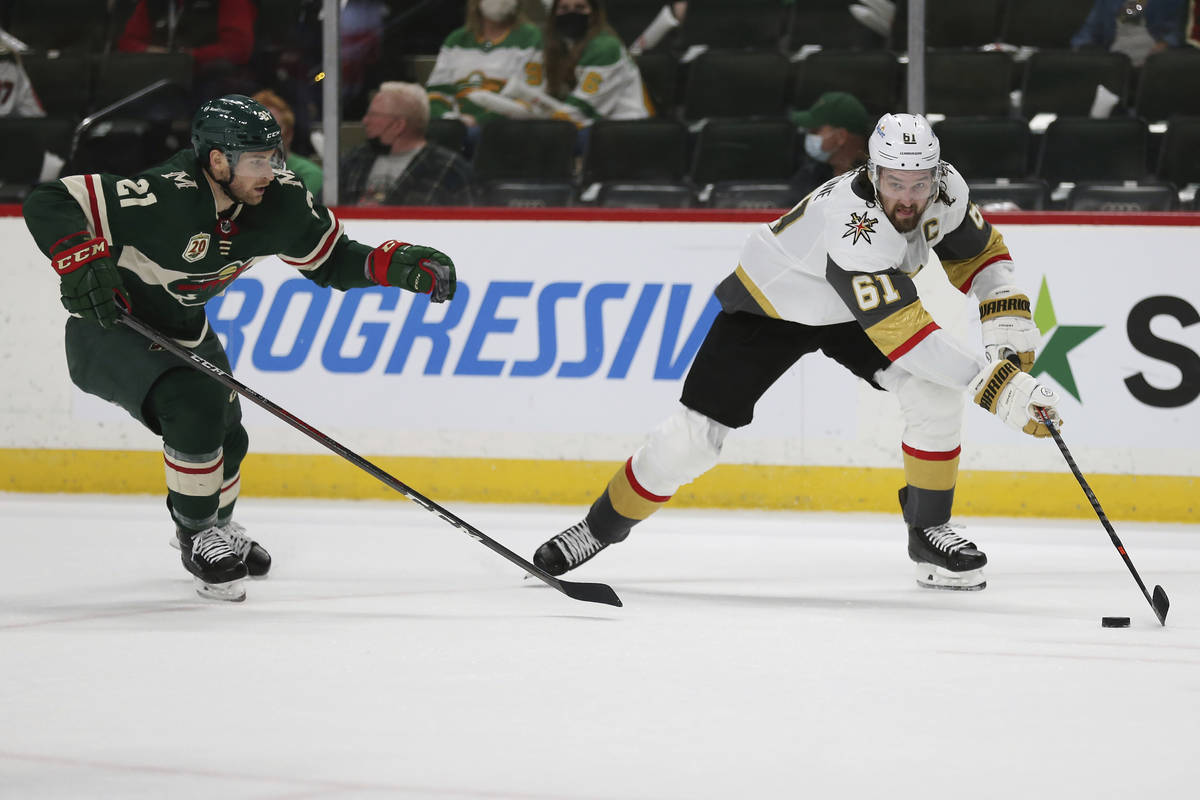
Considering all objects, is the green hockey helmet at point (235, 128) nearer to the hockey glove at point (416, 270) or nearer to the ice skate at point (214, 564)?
the hockey glove at point (416, 270)

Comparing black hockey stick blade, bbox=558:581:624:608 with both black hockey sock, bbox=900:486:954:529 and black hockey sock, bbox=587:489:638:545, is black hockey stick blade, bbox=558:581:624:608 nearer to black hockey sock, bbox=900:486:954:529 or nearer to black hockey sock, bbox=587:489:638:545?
black hockey sock, bbox=587:489:638:545

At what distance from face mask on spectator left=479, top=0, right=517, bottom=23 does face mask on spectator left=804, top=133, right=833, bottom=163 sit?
115cm

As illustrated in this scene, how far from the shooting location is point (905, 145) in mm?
3123

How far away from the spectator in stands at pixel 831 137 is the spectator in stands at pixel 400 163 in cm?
115

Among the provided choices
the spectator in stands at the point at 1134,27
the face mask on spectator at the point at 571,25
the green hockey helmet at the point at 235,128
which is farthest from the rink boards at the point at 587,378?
the green hockey helmet at the point at 235,128

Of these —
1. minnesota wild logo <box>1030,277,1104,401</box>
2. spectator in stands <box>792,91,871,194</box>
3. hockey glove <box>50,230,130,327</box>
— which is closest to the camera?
hockey glove <box>50,230,130,327</box>

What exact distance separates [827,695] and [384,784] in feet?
2.69

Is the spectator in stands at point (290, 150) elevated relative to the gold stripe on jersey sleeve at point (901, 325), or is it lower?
lower

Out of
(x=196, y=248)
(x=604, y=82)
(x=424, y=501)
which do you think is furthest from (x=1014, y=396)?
(x=604, y=82)

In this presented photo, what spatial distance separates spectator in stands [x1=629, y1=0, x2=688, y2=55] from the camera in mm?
5555

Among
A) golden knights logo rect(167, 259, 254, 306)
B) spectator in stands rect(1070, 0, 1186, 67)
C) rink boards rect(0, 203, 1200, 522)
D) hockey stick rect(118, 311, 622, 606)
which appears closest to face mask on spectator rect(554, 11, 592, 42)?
rink boards rect(0, 203, 1200, 522)

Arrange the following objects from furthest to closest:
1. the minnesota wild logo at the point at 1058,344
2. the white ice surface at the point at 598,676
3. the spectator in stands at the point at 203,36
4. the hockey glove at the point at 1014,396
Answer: the spectator in stands at the point at 203,36 → the minnesota wild logo at the point at 1058,344 → the hockey glove at the point at 1014,396 → the white ice surface at the point at 598,676

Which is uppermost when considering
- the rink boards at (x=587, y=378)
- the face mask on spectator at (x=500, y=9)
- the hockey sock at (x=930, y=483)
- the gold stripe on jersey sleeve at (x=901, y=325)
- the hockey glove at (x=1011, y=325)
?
the face mask on spectator at (x=500, y=9)

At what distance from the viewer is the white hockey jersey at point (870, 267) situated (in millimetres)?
3182
